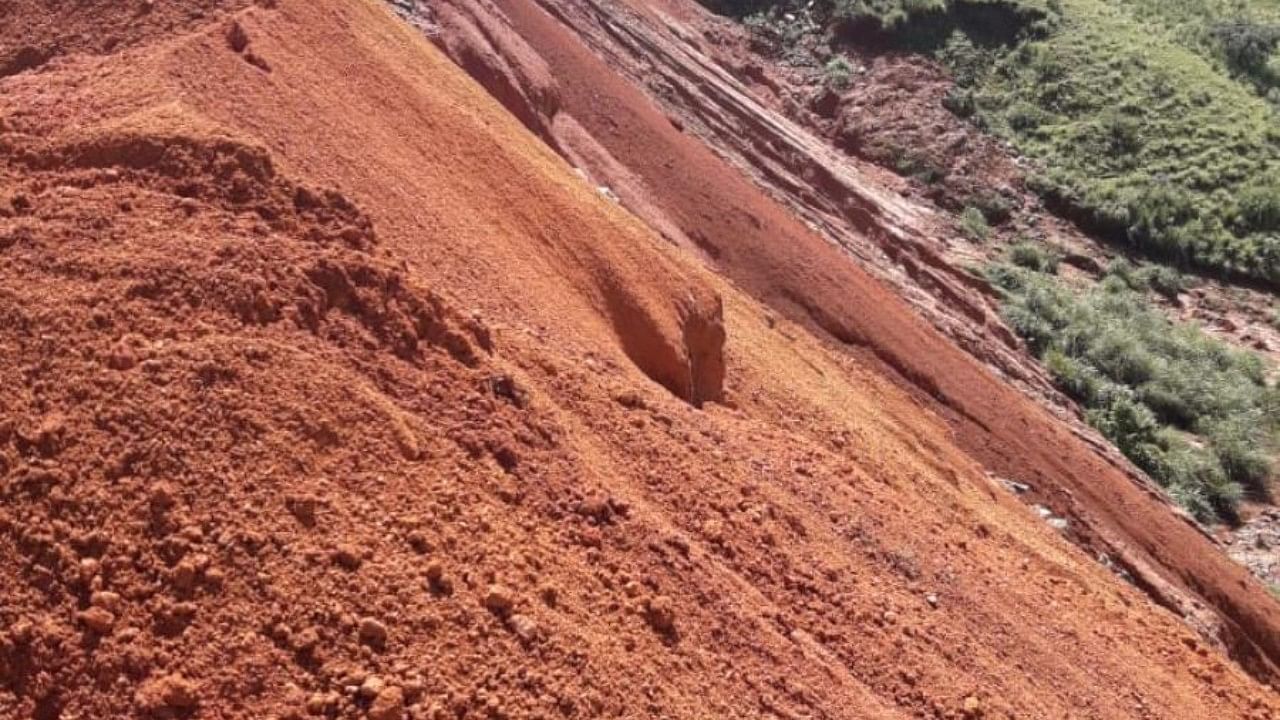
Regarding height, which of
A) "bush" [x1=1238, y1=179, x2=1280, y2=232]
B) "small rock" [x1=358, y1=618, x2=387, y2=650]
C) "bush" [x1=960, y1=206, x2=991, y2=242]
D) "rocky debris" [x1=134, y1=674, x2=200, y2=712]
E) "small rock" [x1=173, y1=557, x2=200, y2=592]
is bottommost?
"rocky debris" [x1=134, y1=674, x2=200, y2=712]

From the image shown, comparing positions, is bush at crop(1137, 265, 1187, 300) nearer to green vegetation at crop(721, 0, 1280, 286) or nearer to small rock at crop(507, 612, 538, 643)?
green vegetation at crop(721, 0, 1280, 286)

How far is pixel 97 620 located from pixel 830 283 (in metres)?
13.0

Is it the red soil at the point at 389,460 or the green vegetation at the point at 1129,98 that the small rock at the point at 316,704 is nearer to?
the red soil at the point at 389,460

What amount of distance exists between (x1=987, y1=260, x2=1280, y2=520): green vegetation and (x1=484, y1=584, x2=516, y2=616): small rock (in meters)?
15.6

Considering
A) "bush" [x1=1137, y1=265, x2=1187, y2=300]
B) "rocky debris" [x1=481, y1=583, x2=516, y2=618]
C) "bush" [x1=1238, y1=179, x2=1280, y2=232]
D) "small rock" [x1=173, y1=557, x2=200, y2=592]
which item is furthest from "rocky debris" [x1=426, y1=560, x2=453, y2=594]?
"bush" [x1=1238, y1=179, x2=1280, y2=232]

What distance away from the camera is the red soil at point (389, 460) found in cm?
510

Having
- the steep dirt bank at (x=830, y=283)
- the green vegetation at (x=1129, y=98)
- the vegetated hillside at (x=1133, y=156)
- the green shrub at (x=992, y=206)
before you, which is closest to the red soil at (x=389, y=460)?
the steep dirt bank at (x=830, y=283)

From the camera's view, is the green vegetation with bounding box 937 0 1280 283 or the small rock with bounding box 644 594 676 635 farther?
the green vegetation with bounding box 937 0 1280 283

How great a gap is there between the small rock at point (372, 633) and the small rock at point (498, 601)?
0.57 metres

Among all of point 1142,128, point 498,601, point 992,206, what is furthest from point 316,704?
point 1142,128

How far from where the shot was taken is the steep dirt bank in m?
14.7

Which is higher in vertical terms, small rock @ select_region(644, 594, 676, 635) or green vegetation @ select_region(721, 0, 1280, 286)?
green vegetation @ select_region(721, 0, 1280, 286)

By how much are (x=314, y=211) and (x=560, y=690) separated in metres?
3.20

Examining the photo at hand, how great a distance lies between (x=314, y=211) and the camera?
7.06 meters
